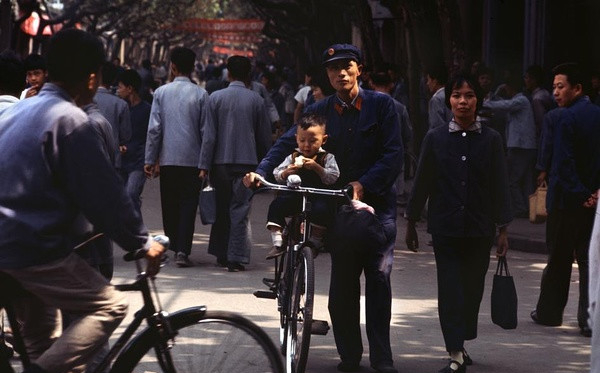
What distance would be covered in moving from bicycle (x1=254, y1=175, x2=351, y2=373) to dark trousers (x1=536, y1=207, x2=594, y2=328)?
7.51 feet

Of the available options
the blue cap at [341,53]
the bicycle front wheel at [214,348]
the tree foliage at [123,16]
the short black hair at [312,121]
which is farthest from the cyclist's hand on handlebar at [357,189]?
the tree foliage at [123,16]

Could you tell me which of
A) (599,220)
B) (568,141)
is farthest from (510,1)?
(599,220)

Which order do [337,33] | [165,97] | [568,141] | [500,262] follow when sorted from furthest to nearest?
[337,33]
[165,97]
[568,141]
[500,262]

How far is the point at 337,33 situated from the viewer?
34031 millimetres

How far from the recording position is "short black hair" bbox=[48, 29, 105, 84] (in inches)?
192

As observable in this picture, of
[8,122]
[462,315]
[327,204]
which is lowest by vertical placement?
[462,315]

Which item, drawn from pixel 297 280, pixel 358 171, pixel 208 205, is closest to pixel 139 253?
pixel 297 280

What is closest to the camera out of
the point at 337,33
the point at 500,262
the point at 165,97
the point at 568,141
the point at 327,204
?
the point at 327,204

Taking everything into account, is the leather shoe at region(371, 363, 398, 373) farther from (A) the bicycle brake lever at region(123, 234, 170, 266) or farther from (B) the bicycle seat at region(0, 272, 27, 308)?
(B) the bicycle seat at region(0, 272, 27, 308)

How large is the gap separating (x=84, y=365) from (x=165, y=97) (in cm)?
715

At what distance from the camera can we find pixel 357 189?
22.7 feet

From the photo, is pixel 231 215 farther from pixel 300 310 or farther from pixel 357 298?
pixel 300 310

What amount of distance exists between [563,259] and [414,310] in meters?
1.16

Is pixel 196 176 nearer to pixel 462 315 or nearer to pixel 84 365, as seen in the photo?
pixel 462 315
